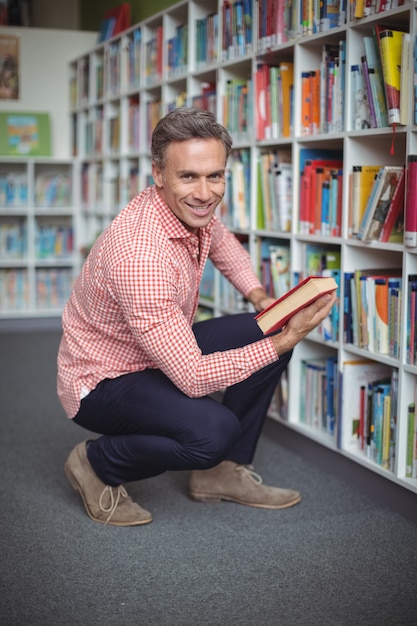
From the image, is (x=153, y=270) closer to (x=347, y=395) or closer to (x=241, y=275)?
(x=241, y=275)

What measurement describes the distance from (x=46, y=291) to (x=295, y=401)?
308 centimetres

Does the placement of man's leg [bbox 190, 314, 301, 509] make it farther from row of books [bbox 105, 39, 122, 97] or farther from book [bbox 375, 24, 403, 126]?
row of books [bbox 105, 39, 122, 97]

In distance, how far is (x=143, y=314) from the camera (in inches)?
78.5

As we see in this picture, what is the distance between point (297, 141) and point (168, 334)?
1137 mm

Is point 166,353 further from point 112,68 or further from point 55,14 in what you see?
point 55,14

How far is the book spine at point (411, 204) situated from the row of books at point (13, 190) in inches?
152

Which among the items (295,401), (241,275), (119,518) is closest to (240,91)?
(241,275)

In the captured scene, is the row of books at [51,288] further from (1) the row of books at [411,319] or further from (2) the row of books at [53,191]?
(1) the row of books at [411,319]

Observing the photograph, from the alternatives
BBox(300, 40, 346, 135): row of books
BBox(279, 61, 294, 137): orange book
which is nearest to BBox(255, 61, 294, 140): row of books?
BBox(279, 61, 294, 137): orange book

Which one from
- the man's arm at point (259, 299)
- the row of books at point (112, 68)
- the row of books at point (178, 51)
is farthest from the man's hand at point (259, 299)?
the row of books at point (112, 68)

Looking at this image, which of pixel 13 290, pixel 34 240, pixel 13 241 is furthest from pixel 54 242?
pixel 13 290

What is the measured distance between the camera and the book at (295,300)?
193 centimetres

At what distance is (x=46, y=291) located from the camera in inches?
223

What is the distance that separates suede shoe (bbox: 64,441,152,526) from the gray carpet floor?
1.4 inches
